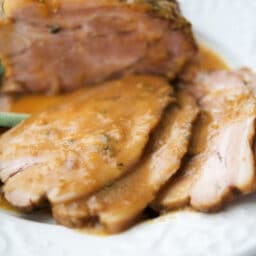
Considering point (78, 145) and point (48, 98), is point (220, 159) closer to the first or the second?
point (78, 145)

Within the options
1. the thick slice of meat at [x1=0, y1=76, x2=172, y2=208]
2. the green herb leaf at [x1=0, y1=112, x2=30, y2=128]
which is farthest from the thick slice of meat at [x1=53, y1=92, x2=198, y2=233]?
the green herb leaf at [x1=0, y1=112, x2=30, y2=128]

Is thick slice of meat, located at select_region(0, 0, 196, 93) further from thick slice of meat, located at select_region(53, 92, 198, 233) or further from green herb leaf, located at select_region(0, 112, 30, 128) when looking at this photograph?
thick slice of meat, located at select_region(53, 92, 198, 233)

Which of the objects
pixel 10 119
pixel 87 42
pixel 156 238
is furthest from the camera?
pixel 87 42

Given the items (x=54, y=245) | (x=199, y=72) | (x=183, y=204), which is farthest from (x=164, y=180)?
(x=199, y=72)

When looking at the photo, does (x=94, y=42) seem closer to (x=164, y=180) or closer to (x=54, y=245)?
(x=164, y=180)

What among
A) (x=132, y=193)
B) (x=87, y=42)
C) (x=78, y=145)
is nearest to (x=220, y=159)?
(x=132, y=193)

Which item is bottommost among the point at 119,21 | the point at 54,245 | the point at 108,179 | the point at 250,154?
the point at 54,245
